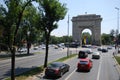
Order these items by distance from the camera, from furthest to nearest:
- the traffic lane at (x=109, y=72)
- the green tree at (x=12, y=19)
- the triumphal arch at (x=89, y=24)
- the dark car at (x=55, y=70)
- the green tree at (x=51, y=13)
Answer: the triumphal arch at (x=89, y=24) < the green tree at (x=51, y=13) < the traffic lane at (x=109, y=72) < the dark car at (x=55, y=70) < the green tree at (x=12, y=19)

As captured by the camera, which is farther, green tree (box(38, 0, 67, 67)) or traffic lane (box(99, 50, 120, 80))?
green tree (box(38, 0, 67, 67))

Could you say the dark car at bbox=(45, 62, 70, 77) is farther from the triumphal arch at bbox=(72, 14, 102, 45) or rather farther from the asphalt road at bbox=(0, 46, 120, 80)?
the triumphal arch at bbox=(72, 14, 102, 45)

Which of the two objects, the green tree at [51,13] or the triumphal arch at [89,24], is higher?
the triumphal arch at [89,24]

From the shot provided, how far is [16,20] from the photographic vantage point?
2181 centimetres

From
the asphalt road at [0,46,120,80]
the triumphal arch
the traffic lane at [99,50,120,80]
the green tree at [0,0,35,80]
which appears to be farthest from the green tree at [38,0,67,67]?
the triumphal arch

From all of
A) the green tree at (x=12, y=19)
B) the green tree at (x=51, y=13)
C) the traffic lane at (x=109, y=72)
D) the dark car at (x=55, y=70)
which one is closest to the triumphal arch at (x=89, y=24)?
the traffic lane at (x=109, y=72)

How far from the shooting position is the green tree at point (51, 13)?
3235 cm

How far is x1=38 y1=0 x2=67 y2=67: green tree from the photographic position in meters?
32.3

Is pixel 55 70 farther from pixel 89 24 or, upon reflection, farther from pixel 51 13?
pixel 89 24

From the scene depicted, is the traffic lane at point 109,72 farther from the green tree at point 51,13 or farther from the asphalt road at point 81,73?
the green tree at point 51,13

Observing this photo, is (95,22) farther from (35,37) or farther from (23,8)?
(23,8)

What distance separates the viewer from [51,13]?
107ft

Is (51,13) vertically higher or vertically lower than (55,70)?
higher

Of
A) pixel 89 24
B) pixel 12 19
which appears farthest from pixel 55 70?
pixel 89 24
